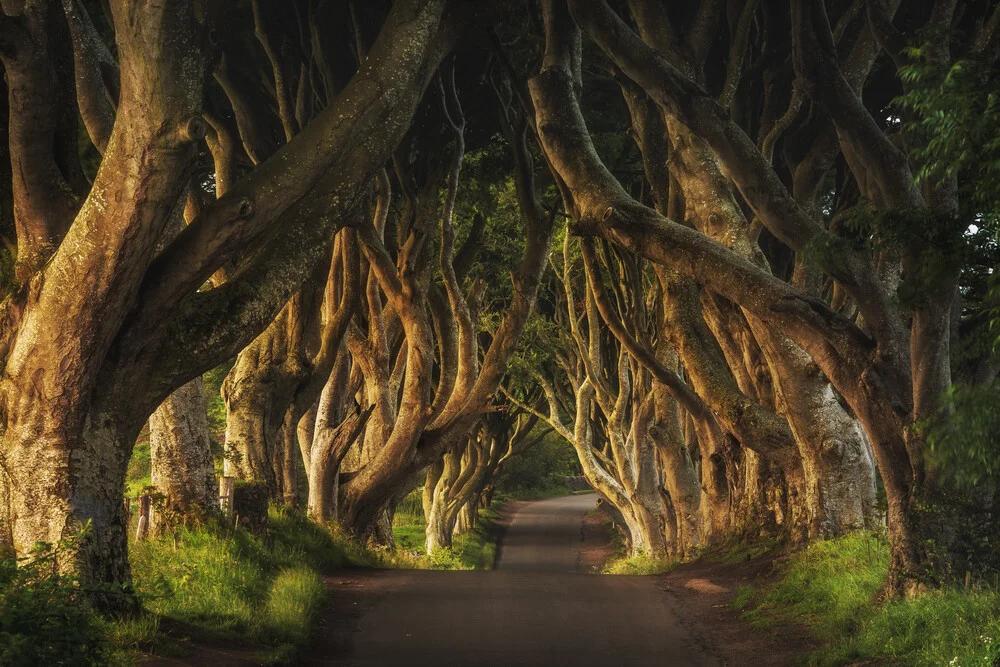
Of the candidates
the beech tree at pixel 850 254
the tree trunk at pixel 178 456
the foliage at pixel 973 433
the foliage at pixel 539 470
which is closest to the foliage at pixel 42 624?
the tree trunk at pixel 178 456

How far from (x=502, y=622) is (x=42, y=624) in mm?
5666

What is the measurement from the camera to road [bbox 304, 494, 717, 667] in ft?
29.9

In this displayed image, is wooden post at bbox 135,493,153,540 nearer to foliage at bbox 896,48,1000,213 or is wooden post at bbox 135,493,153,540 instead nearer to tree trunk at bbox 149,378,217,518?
tree trunk at bbox 149,378,217,518

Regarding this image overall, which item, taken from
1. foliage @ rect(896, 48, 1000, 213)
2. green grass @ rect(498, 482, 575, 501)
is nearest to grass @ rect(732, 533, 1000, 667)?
foliage @ rect(896, 48, 1000, 213)

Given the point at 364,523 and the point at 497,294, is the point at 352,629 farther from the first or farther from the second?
the point at 497,294

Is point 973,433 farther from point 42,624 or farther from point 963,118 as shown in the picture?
point 42,624

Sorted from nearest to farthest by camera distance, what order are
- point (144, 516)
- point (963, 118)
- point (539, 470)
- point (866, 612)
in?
point (963, 118), point (866, 612), point (144, 516), point (539, 470)

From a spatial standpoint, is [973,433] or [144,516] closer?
[973,433]

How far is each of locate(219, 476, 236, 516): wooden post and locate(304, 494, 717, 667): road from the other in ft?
5.63

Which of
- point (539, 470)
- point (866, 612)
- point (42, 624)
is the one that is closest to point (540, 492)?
point (539, 470)

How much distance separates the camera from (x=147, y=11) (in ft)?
25.1

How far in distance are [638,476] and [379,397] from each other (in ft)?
23.5

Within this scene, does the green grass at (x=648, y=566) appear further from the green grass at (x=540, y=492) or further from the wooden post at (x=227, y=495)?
the green grass at (x=540, y=492)

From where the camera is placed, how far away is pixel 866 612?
9.21 metres
